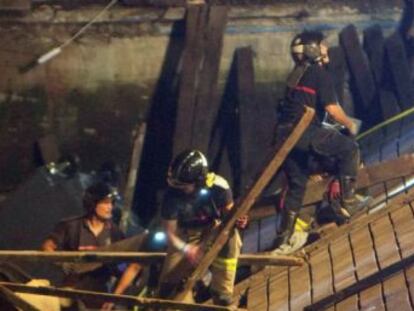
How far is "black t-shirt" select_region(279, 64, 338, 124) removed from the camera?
7.46 metres

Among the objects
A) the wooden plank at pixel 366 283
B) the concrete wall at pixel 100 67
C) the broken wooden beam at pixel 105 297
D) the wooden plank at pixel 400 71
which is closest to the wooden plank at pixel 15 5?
the concrete wall at pixel 100 67

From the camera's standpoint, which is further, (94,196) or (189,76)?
(189,76)

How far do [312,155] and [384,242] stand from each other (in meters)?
1.41

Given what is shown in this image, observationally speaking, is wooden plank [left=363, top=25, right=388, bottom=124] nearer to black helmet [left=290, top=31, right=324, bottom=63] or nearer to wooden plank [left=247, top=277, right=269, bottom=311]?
black helmet [left=290, top=31, right=324, bottom=63]

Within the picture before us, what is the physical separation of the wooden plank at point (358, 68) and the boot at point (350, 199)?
11.8ft

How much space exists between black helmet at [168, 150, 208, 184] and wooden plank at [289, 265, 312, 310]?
1.40 m

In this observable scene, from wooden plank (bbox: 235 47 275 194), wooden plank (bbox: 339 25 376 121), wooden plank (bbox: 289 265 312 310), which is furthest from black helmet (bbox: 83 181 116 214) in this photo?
wooden plank (bbox: 339 25 376 121)

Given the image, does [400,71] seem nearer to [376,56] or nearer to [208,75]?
[376,56]

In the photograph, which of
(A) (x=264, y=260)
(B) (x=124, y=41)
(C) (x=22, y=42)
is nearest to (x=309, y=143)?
(A) (x=264, y=260)

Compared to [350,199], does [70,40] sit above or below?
above

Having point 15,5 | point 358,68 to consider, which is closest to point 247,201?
point 15,5

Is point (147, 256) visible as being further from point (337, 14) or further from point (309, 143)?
point (337, 14)

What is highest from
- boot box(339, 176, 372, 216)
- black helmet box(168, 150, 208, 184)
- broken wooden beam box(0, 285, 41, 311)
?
boot box(339, 176, 372, 216)

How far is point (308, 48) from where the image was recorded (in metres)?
7.42
